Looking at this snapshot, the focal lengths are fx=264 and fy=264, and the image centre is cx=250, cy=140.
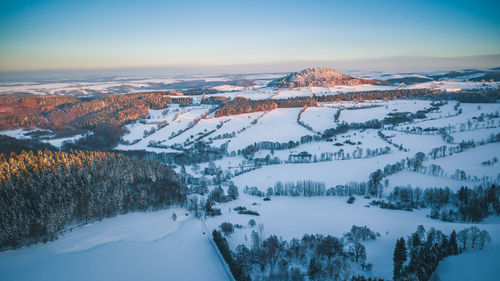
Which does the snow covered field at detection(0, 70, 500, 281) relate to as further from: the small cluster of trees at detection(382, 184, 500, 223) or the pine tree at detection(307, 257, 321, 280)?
the pine tree at detection(307, 257, 321, 280)

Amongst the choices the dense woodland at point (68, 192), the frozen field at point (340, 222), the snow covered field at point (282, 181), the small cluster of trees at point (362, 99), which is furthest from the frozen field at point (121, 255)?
the small cluster of trees at point (362, 99)

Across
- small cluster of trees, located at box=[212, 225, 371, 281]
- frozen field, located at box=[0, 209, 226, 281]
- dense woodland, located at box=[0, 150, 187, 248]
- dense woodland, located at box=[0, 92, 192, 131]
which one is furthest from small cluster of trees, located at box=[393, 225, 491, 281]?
dense woodland, located at box=[0, 92, 192, 131]

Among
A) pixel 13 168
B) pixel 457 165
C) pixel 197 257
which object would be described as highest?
pixel 13 168

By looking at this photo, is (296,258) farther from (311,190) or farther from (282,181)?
(282,181)

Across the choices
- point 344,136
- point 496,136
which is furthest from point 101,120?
point 496,136

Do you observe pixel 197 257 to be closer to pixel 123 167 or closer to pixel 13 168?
pixel 123 167

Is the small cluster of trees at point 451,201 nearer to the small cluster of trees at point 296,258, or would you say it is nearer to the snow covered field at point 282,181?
the snow covered field at point 282,181

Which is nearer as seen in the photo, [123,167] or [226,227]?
[226,227]
